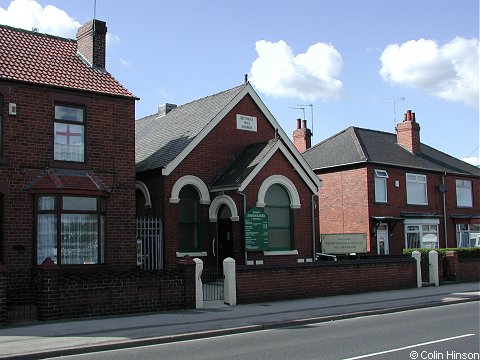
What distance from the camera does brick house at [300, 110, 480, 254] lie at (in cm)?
3092

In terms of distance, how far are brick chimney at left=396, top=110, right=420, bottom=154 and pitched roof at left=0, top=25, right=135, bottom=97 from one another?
67.8ft

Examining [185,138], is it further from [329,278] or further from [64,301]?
[64,301]

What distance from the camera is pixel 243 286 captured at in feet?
57.5

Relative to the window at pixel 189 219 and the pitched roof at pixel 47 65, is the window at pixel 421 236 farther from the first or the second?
the pitched roof at pixel 47 65

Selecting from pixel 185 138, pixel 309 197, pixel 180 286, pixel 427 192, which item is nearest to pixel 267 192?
pixel 309 197

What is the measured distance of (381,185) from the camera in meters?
31.5

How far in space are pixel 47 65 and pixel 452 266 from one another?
18129 mm

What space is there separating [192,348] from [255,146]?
13.9 m

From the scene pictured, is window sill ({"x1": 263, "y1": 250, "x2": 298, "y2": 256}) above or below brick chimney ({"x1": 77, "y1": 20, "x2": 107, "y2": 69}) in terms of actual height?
below

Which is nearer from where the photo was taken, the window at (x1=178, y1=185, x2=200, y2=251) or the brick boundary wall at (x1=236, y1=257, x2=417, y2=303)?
the brick boundary wall at (x1=236, y1=257, x2=417, y2=303)

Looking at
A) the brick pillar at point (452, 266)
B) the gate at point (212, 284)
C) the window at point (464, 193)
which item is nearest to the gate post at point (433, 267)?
the brick pillar at point (452, 266)

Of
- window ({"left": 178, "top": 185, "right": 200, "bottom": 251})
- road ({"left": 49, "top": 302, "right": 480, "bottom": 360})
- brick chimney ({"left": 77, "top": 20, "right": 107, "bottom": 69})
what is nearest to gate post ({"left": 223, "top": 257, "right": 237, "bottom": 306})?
road ({"left": 49, "top": 302, "right": 480, "bottom": 360})

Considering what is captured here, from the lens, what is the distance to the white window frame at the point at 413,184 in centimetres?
3278

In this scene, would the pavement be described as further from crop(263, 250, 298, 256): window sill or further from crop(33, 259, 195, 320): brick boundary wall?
crop(263, 250, 298, 256): window sill
